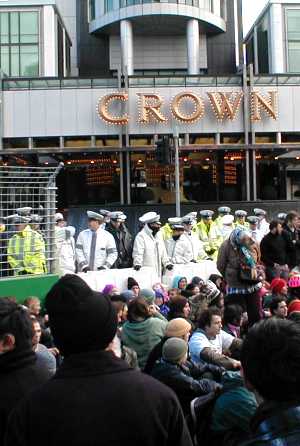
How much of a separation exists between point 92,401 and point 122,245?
9.53 meters

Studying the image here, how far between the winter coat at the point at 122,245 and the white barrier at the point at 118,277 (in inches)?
40.3

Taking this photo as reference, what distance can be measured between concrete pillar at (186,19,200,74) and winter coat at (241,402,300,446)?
114ft

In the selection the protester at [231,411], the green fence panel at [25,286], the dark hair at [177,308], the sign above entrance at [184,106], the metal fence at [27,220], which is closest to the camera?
the protester at [231,411]

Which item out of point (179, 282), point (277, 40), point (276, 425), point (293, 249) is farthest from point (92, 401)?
point (277, 40)

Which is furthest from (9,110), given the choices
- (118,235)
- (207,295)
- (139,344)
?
(139,344)

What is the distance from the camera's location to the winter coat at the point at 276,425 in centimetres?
197

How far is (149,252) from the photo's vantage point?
10.9 meters

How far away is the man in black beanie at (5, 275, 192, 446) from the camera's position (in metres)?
2.10

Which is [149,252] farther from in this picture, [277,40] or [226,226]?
[277,40]

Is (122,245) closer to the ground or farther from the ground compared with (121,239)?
closer to the ground

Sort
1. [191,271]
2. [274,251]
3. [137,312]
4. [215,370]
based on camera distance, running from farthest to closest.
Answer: [191,271] → [274,251] → [137,312] → [215,370]

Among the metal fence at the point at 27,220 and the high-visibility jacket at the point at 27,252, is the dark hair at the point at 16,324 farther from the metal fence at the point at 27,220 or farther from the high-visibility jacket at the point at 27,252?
the high-visibility jacket at the point at 27,252

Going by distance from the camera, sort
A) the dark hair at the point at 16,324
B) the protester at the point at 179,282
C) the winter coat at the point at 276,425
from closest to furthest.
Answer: the winter coat at the point at 276,425
the dark hair at the point at 16,324
the protester at the point at 179,282

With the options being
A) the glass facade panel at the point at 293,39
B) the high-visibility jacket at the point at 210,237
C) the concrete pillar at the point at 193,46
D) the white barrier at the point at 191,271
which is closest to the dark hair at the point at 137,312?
the white barrier at the point at 191,271
